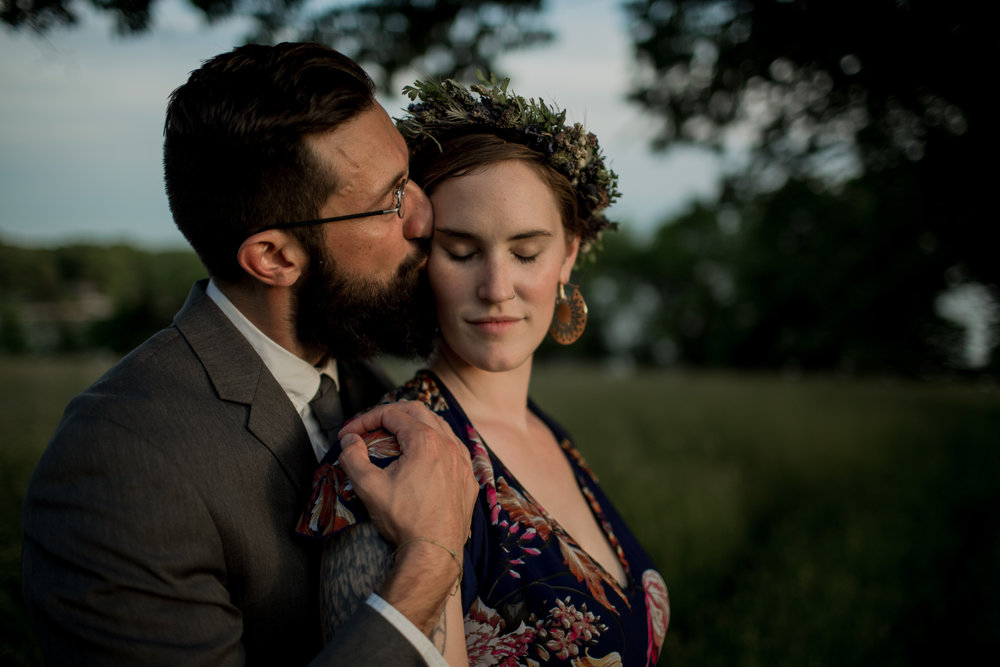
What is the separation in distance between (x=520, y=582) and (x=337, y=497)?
59cm

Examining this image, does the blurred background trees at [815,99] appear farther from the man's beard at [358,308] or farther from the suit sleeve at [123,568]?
the suit sleeve at [123,568]

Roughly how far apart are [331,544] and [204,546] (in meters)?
0.32

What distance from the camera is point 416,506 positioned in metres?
1.63

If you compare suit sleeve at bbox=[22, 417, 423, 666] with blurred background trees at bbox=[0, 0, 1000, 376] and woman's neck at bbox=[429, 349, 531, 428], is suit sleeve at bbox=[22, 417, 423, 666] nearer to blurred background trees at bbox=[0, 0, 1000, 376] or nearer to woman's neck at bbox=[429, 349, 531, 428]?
woman's neck at bbox=[429, 349, 531, 428]

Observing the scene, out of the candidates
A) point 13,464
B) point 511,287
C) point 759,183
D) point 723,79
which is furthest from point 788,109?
point 13,464

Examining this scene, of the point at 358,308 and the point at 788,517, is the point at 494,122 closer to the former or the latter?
the point at 358,308

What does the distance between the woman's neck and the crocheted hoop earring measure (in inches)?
8.3

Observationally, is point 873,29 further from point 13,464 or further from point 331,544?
point 13,464

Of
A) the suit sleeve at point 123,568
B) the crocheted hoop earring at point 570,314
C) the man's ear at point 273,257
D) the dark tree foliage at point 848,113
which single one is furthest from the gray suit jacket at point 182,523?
the dark tree foliage at point 848,113

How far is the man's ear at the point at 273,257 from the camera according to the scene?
2086mm

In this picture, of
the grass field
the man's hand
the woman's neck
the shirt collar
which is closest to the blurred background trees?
the woman's neck

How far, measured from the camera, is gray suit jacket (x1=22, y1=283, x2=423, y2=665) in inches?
59.1

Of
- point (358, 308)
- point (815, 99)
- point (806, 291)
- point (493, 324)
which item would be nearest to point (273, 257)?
point (358, 308)

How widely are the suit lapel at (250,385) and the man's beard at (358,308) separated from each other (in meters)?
0.24
